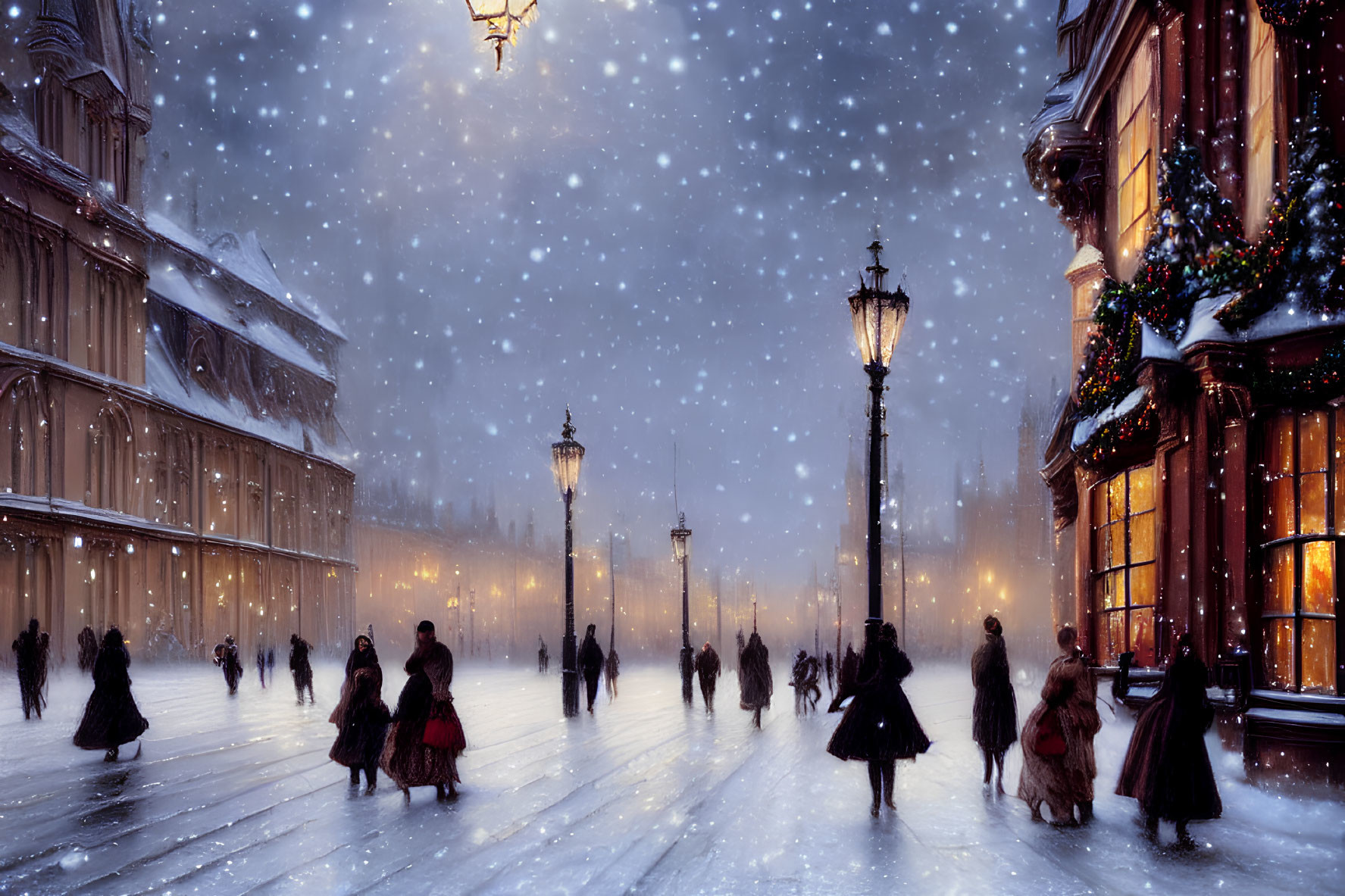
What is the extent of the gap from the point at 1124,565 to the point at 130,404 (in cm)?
3823

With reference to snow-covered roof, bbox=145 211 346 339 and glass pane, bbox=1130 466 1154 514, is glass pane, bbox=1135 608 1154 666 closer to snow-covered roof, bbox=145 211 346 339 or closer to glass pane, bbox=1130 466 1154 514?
glass pane, bbox=1130 466 1154 514

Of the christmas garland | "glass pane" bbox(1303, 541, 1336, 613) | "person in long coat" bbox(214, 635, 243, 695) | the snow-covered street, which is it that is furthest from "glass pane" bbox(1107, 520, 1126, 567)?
"person in long coat" bbox(214, 635, 243, 695)

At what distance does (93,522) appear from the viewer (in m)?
40.9

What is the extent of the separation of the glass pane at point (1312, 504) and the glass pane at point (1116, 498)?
13.9ft

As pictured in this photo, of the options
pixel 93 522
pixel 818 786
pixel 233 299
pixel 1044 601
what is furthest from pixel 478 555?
pixel 818 786

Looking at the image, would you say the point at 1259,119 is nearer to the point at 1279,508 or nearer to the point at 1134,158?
the point at 1134,158

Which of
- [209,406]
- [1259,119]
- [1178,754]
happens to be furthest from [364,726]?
[209,406]

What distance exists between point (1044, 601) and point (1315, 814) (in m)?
77.5

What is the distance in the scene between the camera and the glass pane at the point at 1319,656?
1195cm

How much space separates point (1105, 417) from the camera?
52.2 ft

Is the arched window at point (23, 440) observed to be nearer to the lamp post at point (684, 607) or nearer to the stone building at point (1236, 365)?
the lamp post at point (684, 607)

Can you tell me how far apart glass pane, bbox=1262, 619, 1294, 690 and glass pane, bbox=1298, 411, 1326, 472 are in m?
1.54

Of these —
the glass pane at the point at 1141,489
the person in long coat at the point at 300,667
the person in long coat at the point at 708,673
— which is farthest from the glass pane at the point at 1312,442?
the person in long coat at the point at 300,667

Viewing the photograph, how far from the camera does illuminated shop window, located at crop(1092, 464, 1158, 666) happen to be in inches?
616
